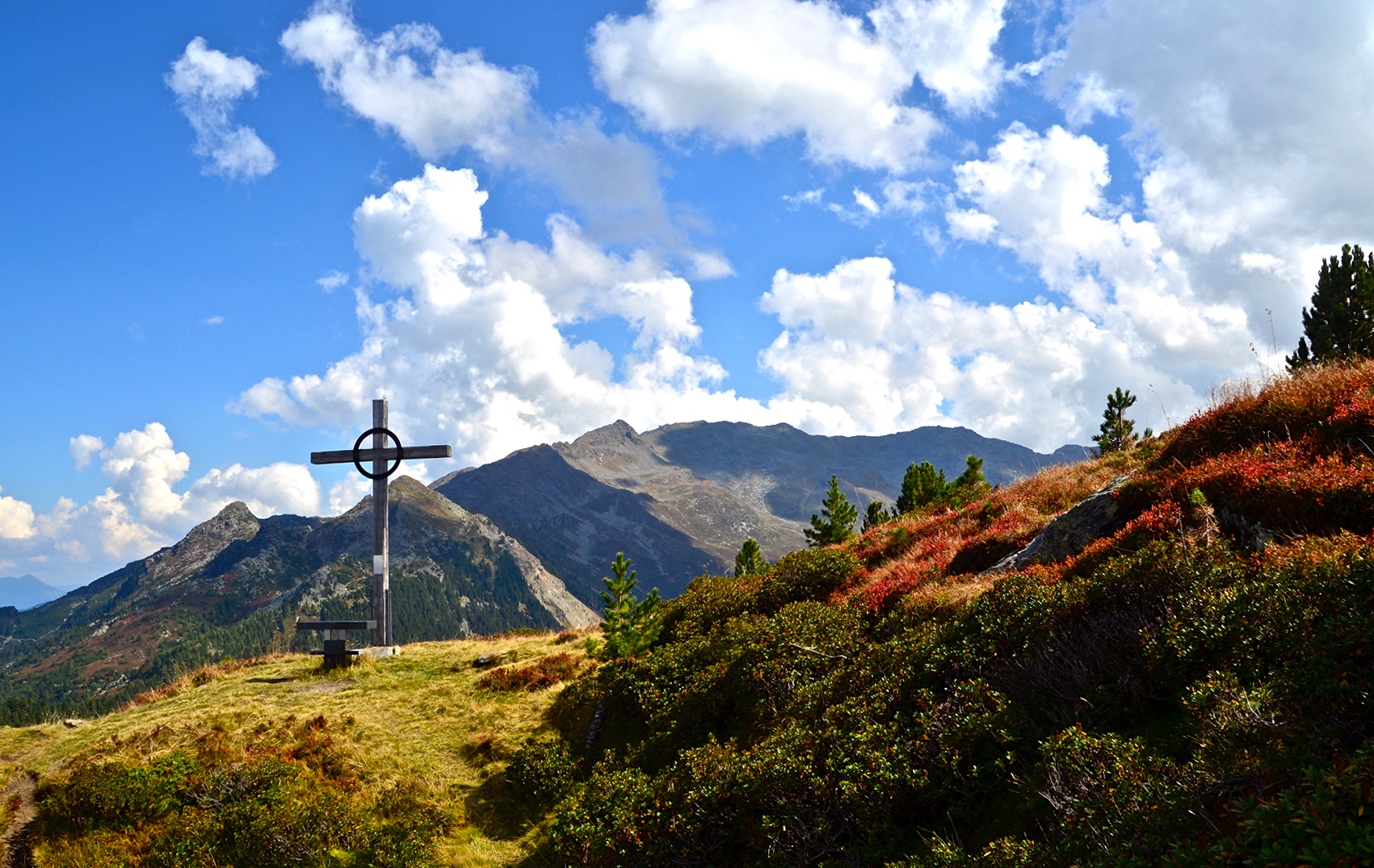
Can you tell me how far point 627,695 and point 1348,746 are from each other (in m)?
12.6

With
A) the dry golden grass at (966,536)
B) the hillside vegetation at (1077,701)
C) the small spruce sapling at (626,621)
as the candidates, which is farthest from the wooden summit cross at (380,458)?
the dry golden grass at (966,536)

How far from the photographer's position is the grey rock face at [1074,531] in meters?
13.6

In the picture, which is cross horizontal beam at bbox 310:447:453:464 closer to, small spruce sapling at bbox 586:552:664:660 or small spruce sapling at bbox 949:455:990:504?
small spruce sapling at bbox 586:552:664:660

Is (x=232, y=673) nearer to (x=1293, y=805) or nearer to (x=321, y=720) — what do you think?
(x=321, y=720)

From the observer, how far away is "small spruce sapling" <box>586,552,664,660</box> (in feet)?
58.6

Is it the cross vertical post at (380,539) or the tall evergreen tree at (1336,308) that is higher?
the tall evergreen tree at (1336,308)

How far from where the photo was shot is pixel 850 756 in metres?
9.34

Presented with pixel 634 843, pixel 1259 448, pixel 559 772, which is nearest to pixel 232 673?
pixel 559 772

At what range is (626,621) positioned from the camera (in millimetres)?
18594

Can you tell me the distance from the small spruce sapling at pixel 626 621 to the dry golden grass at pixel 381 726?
7.66 feet

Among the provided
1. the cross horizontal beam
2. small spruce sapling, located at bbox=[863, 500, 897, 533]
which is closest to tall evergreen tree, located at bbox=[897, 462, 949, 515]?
small spruce sapling, located at bbox=[863, 500, 897, 533]

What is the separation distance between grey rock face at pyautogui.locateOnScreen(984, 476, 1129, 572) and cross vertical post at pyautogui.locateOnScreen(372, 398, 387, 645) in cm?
2074

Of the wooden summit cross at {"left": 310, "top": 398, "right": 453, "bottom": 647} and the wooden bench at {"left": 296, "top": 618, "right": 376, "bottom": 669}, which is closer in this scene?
the wooden bench at {"left": 296, "top": 618, "right": 376, "bottom": 669}

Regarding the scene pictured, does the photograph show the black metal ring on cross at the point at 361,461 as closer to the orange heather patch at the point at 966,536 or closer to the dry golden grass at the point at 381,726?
the dry golden grass at the point at 381,726
